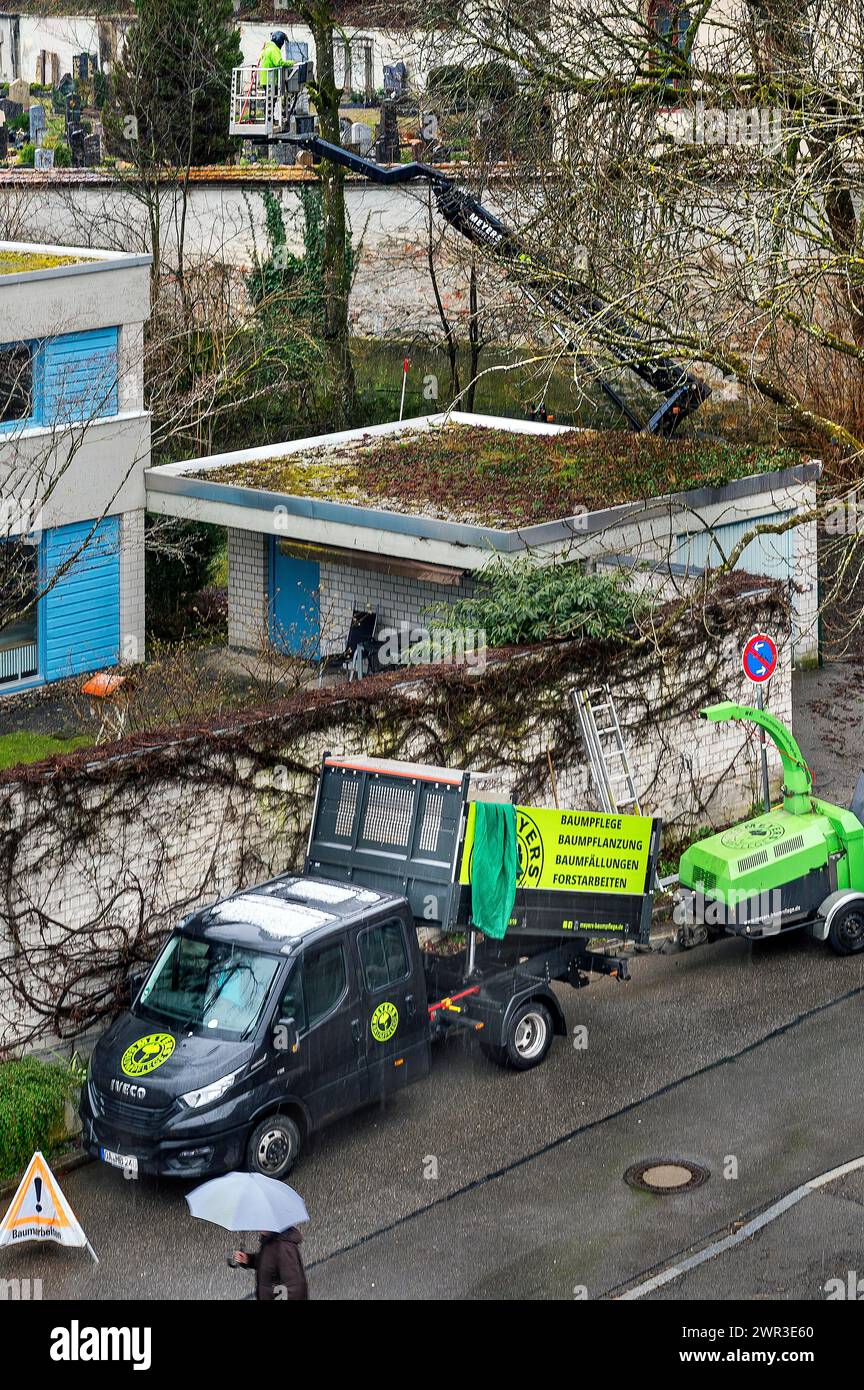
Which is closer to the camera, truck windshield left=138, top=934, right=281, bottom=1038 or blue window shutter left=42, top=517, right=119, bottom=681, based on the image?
truck windshield left=138, top=934, right=281, bottom=1038

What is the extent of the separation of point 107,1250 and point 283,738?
199 inches

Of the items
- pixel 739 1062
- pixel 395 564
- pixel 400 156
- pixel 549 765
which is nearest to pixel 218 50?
pixel 400 156

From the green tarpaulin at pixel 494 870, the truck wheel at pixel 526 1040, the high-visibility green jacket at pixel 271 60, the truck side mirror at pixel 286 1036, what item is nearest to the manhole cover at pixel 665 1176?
the truck wheel at pixel 526 1040

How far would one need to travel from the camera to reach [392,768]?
50.6ft

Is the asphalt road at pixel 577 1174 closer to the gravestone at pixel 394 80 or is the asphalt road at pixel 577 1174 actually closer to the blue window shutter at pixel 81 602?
the blue window shutter at pixel 81 602

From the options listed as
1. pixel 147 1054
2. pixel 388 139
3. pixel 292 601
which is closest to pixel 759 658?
pixel 147 1054

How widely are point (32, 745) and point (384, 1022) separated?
11025 mm

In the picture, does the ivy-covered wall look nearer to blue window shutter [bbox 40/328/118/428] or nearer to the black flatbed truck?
the black flatbed truck

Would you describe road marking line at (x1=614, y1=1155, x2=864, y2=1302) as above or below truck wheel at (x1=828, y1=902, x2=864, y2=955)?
below

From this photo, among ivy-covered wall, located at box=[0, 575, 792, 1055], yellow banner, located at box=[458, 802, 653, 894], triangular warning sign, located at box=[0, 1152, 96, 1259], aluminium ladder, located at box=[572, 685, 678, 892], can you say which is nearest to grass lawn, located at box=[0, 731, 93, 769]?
ivy-covered wall, located at box=[0, 575, 792, 1055]

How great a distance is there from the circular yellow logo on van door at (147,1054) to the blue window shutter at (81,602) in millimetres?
13451

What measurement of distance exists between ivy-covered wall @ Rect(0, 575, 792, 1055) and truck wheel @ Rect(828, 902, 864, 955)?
2898mm

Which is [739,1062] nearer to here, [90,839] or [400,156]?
[90,839]

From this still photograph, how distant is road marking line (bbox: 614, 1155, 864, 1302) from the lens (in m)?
12.0
